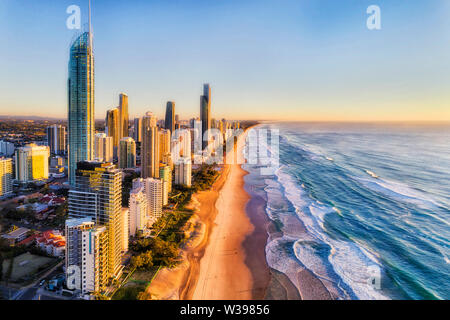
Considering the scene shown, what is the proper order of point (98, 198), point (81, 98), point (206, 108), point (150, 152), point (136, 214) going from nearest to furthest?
point (98, 198) < point (136, 214) < point (81, 98) < point (150, 152) < point (206, 108)

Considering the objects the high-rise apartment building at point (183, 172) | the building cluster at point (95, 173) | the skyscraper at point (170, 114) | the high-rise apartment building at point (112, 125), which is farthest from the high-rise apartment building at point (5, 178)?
the skyscraper at point (170, 114)

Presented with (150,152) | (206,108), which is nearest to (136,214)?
(150,152)

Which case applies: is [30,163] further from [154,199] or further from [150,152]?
[154,199]

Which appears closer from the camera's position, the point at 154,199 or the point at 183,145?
the point at 154,199

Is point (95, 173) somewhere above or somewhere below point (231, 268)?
above
